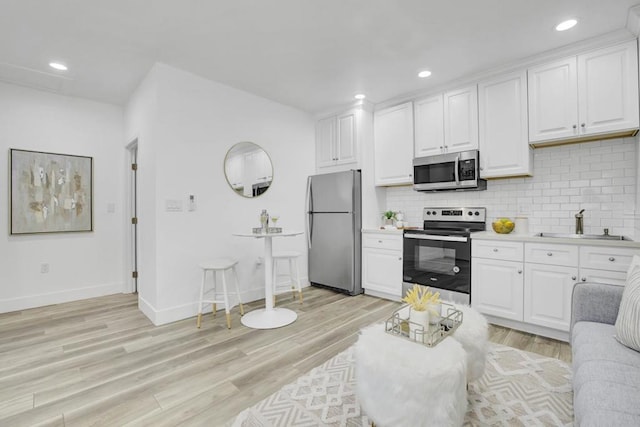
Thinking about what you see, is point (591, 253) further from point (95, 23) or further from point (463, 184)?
point (95, 23)

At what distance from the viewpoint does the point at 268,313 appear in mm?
3139

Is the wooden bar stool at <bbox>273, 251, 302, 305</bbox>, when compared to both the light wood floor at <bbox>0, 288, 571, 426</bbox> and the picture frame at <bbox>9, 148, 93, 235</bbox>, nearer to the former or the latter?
the light wood floor at <bbox>0, 288, 571, 426</bbox>

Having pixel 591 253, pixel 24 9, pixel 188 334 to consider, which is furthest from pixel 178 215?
pixel 591 253

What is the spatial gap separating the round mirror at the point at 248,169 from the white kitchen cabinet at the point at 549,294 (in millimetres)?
2993

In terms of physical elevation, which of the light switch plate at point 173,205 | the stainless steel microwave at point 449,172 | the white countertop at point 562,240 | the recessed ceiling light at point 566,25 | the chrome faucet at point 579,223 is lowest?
the white countertop at point 562,240

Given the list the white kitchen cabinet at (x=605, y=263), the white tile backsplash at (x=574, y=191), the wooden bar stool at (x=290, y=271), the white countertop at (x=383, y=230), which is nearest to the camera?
the white kitchen cabinet at (x=605, y=263)

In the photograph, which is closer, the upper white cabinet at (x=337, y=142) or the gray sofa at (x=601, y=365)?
the gray sofa at (x=601, y=365)

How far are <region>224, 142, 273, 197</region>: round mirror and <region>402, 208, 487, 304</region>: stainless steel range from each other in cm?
190

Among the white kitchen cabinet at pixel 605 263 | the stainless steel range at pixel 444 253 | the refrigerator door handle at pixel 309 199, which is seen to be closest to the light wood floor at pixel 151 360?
the stainless steel range at pixel 444 253

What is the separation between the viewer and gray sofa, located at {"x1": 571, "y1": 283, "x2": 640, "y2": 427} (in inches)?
41.3

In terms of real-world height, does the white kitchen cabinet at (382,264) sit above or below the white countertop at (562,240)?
below

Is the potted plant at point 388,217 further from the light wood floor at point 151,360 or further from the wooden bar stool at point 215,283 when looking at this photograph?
the wooden bar stool at point 215,283

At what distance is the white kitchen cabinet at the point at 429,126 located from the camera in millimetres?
3562

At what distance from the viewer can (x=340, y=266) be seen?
409cm
